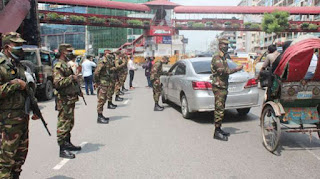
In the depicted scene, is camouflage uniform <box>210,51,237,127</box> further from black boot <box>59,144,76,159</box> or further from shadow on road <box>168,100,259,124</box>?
black boot <box>59,144,76,159</box>

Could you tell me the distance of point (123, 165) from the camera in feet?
14.8

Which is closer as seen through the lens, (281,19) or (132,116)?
(132,116)

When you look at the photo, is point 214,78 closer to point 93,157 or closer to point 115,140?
point 115,140

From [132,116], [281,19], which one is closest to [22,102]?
[132,116]

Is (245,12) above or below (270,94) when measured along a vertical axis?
above

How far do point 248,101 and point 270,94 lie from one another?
207 centimetres

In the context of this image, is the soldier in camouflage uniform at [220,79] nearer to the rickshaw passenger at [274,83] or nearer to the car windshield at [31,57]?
the rickshaw passenger at [274,83]

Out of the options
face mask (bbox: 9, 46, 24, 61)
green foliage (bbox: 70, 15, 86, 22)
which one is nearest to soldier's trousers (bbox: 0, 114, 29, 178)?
face mask (bbox: 9, 46, 24, 61)

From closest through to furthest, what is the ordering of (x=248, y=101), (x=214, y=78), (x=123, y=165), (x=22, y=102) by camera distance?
(x=22, y=102) → (x=123, y=165) → (x=214, y=78) → (x=248, y=101)

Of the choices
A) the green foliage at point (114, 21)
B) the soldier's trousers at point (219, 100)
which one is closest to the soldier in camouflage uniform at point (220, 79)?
the soldier's trousers at point (219, 100)

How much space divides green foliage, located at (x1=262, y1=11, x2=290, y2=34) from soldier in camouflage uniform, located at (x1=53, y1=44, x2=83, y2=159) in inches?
1765

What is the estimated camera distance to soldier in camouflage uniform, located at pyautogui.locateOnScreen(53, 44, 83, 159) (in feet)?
15.8

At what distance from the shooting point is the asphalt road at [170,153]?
4.21 m

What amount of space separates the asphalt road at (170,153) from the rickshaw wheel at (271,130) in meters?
0.14
